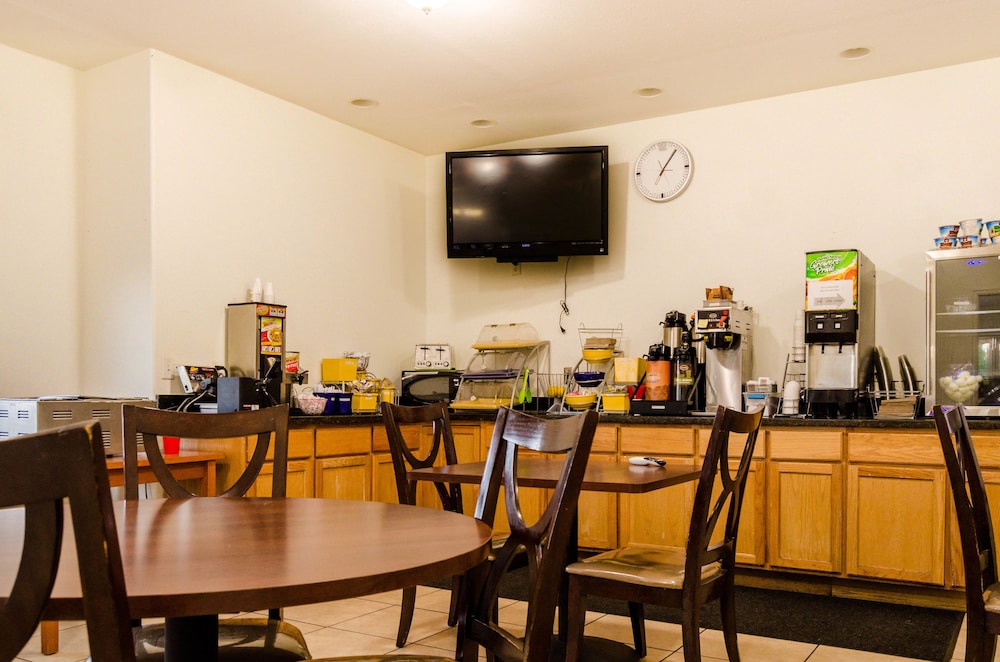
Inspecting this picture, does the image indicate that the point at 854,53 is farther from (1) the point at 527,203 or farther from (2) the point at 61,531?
(2) the point at 61,531

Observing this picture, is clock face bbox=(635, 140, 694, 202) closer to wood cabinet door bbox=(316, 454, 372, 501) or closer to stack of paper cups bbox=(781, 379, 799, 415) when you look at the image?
stack of paper cups bbox=(781, 379, 799, 415)

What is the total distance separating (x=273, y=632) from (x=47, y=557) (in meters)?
1.03

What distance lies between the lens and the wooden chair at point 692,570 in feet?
8.47

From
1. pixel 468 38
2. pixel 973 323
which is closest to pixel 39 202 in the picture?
pixel 468 38

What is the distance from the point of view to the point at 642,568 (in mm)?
2768

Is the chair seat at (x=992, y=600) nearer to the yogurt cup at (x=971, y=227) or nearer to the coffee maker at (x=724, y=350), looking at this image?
the coffee maker at (x=724, y=350)

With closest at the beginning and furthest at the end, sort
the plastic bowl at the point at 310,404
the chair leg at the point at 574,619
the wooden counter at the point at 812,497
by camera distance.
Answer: the chair leg at the point at 574,619 → the wooden counter at the point at 812,497 → the plastic bowl at the point at 310,404

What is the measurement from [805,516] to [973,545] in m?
2.20

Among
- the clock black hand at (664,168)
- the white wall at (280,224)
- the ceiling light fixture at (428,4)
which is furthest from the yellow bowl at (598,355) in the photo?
the ceiling light fixture at (428,4)

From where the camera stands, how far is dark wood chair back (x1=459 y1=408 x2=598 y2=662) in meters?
1.65

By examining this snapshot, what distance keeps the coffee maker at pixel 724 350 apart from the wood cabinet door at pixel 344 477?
2.05m

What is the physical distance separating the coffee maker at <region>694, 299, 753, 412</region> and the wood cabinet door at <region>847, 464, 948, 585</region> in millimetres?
810

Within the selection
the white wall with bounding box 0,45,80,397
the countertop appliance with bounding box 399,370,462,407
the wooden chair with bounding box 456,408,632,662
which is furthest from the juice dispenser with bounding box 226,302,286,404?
the wooden chair with bounding box 456,408,632,662

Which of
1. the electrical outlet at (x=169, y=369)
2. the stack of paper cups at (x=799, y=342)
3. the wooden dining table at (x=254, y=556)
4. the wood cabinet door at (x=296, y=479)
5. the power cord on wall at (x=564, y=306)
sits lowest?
the wood cabinet door at (x=296, y=479)
